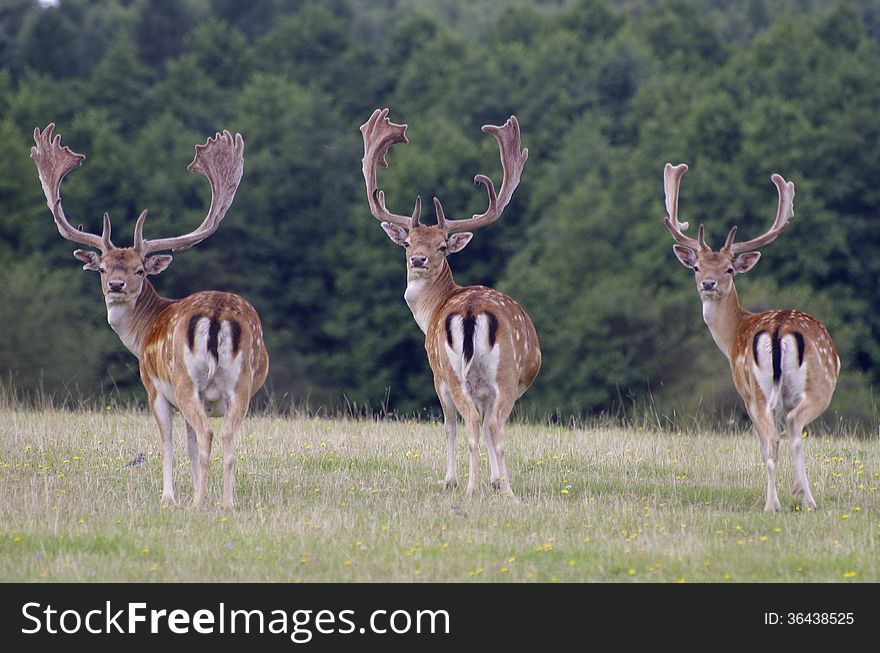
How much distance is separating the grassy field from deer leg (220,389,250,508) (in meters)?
0.15

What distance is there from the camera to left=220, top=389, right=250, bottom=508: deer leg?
998 centimetres

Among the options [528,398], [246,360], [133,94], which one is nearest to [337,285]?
[528,398]

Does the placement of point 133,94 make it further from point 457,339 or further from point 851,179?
point 457,339

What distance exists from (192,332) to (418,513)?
1966mm

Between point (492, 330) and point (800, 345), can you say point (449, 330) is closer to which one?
point (492, 330)

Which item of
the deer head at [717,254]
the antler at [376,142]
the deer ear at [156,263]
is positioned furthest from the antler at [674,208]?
→ the deer ear at [156,263]

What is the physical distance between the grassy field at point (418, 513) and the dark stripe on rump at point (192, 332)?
1116 millimetres

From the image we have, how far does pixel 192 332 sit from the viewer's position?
989cm

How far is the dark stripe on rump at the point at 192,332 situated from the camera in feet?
32.4

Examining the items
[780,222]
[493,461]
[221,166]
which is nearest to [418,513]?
[493,461]

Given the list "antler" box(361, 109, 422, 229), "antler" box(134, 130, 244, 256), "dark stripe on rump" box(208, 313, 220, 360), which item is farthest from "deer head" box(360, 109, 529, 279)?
"dark stripe on rump" box(208, 313, 220, 360)

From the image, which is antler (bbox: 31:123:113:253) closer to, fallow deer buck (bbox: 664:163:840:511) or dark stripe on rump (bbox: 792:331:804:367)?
fallow deer buck (bbox: 664:163:840:511)

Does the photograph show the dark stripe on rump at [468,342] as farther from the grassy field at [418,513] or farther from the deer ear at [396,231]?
the deer ear at [396,231]
